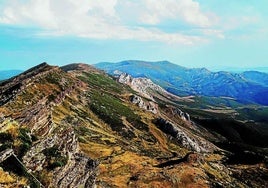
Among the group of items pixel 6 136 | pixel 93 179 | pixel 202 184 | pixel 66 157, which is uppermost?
pixel 6 136

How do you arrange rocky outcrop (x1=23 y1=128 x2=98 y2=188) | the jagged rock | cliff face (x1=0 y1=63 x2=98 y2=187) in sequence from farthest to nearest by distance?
the jagged rock, rocky outcrop (x1=23 y1=128 x2=98 y2=188), cliff face (x1=0 y1=63 x2=98 y2=187)

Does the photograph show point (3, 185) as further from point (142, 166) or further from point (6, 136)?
point (142, 166)

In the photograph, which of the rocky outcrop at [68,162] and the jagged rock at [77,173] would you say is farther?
the jagged rock at [77,173]

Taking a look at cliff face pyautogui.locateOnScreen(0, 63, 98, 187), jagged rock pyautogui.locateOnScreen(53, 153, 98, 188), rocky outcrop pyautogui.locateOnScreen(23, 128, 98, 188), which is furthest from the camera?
jagged rock pyautogui.locateOnScreen(53, 153, 98, 188)

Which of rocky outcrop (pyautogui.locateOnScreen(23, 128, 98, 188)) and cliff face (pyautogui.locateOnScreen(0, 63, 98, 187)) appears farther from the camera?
rocky outcrop (pyautogui.locateOnScreen(23, 128, 98, 188))

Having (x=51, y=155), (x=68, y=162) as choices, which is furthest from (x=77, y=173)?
(x=51, y=155)

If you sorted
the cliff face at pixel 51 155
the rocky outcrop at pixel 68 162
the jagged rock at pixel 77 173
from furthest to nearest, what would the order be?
the jagged rock at pixel 77 173
the rocky outcrop at pixel 68 162
the cliff face at pixel 51 155

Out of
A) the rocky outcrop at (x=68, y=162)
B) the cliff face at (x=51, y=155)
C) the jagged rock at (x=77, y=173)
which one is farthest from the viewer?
the jagged rock at (x=77, y=173)

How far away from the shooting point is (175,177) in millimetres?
120188

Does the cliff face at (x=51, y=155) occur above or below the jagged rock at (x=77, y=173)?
above

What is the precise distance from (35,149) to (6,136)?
4.61 m

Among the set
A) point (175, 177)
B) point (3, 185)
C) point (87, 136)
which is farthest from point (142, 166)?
point (3, 185)

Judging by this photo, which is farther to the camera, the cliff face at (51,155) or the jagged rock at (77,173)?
the jagged rock at (77,173)

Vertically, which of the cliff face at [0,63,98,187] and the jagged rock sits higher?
the cliff face at [0,63,98,187]
